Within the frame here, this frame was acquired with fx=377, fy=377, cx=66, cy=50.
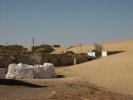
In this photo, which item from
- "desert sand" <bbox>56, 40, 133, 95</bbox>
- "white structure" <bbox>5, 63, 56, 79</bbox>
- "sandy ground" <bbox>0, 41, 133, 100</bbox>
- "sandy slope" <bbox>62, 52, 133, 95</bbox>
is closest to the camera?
"sandy ground" <bbox>0, 41, 133, 100</bbox>

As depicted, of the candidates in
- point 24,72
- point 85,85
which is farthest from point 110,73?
point 85,85

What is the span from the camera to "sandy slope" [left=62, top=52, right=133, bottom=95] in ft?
93.0

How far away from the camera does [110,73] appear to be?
36531mm

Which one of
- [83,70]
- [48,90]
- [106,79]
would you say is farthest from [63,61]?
[48,90]

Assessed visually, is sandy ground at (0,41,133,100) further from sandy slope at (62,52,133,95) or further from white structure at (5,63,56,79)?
white structure at (5,63,56,79)

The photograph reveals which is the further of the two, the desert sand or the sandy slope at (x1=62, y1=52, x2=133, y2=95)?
the sandy slope at (x1=62, y1=52, x2=133, y2=95)

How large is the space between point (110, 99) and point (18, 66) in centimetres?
1630

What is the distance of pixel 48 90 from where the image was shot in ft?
57.6

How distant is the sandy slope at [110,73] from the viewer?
2834cm

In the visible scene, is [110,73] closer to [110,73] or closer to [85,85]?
[110,73]

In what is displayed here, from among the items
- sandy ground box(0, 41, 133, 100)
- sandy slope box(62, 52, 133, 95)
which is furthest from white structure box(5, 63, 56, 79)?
sandy slope box(62, 52, 133, 95)

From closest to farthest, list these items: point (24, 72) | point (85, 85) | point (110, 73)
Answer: point (85, 85), point (24, 72), point (110, 73)

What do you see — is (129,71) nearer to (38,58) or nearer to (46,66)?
(46,66)

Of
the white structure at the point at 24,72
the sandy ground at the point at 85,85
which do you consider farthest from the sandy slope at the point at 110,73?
the white structure at the point at 24,72
